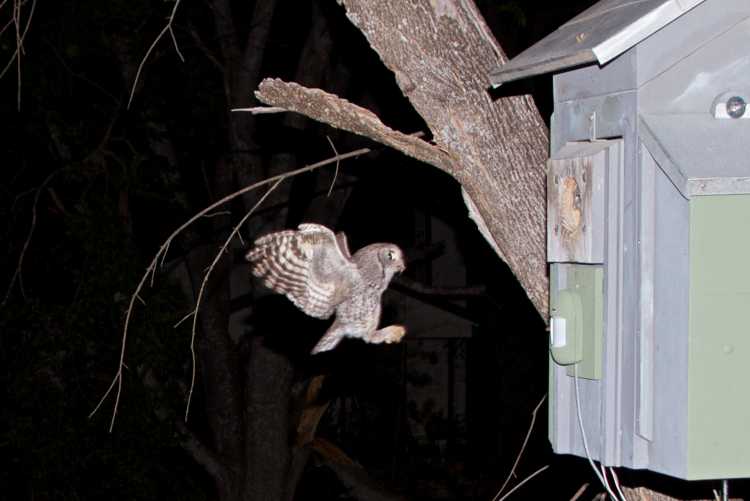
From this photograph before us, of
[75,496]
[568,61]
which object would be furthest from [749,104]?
[75,496]

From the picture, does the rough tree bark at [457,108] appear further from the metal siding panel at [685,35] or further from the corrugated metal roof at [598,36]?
the metal siding panel at [685,35]

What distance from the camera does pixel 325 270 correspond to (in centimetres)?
355

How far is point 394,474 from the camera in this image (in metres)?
9.51

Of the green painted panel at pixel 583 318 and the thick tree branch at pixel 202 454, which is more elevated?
the green painted panel at pixel 583 318

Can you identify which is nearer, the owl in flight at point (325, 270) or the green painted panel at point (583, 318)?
the green painted panel at point (583, 318)

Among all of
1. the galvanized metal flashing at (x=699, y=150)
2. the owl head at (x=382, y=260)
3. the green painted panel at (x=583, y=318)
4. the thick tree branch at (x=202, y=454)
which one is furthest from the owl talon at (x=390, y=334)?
the thick tree branch at (x=202, y=454)

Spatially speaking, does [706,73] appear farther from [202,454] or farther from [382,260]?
[202,454]

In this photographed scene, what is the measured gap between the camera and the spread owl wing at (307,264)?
11.3 ft

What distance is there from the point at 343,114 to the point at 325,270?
0.75 metres

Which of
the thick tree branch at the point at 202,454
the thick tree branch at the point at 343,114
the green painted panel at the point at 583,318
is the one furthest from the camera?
the thick tree branch at the point at 202,454

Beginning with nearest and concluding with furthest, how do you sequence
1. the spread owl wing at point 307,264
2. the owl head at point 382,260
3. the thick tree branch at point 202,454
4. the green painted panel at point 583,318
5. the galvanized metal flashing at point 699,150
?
1. the galvanized metal flashing at point 699,150
2. the green painted panel at point 583,318
3. the spread owl wing at point 307,264
4. the owl head at point 382,260
5. the thick tree branch at point 202,454

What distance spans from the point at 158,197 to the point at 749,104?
4721 millimetres

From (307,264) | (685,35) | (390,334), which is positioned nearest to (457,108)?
(685,35)

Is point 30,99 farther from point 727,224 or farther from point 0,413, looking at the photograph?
point 727,224
